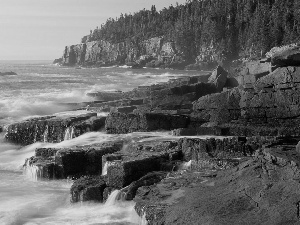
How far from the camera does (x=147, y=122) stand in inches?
835

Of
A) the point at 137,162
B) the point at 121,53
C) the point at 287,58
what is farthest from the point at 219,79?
the point at 121,53

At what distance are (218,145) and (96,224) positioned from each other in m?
5.58

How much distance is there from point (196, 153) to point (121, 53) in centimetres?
12756

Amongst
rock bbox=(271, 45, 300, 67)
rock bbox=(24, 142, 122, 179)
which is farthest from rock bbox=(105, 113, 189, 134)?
rock bbox=(271, 45, 300, 67)

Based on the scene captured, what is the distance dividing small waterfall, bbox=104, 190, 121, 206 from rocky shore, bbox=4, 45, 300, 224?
160 mm

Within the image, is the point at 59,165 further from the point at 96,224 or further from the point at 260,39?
the point at 260,39

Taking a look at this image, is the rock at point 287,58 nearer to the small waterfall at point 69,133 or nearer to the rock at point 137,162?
the rock at point 137,162

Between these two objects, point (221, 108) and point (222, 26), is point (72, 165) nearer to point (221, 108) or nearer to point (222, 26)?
point (221, 108)

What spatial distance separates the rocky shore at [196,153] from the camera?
9.89 meters

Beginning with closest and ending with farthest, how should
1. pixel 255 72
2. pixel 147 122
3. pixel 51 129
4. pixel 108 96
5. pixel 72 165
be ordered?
pixel 72 165
pixel 147 122
pixel 51 129
pixel 255 72
pixel 108 96

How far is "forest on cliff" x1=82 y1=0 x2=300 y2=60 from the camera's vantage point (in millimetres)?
75625

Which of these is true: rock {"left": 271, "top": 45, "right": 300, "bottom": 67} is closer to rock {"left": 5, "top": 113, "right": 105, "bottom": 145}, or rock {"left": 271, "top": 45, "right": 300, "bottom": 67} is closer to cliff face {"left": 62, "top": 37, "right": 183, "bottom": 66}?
rock {"left": 5, "top": 113, "right": 105, "bottom": 145}

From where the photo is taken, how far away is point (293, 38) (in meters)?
68.9

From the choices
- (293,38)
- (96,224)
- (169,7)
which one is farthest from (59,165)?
(169,7)
